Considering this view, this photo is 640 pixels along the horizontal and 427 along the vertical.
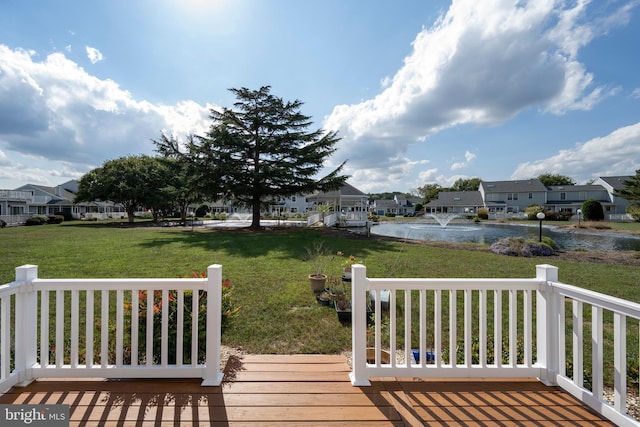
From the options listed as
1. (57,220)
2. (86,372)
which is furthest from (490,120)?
(57,220)

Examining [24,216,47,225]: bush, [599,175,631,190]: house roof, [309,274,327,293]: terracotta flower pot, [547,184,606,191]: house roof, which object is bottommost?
[309,274,327,293]: terracotta flower pot

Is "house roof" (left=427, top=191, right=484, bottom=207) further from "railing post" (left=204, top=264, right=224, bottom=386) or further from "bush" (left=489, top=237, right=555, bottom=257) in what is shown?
"railing post" (left=204, top=264, right=224, bottom=386)

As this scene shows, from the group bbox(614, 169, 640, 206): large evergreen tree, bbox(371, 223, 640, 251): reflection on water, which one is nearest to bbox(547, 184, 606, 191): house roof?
bbox(614, 169, 640, 206): large evergreen tree

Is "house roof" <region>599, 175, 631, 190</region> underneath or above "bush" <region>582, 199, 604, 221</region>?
above

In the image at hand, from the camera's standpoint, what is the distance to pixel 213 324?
2277mm

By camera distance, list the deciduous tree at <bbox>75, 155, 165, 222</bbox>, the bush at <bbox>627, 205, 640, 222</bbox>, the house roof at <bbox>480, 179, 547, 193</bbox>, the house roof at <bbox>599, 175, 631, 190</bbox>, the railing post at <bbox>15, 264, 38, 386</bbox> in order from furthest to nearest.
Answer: the house roof at <bbox>480, 179, 547, 193</bbox>
the house roof at <bbox>599, 175, 631, 190</bbox>
the bush at <bbox>627, 205, 640, 222</bbox>
the deciduous tree at <bbox>75, 155, 165, 222</bbox>
the railing post at <bbox>15, 264, 38, 386</bbox>

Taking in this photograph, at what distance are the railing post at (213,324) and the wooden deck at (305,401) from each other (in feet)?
0.29

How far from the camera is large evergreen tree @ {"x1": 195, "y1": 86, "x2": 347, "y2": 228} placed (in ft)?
51.6

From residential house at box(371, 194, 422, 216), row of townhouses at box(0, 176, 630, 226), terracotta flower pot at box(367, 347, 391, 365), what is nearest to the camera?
terracotta flower pot at box(367, 347, 391, 365)

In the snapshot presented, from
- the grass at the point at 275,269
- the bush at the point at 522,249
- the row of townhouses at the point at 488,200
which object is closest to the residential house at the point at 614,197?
the row of townhouses at the point at 488,200

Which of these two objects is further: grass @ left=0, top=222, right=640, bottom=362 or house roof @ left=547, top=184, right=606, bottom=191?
house roof @ left=547, top=184, right=606, bottom=191

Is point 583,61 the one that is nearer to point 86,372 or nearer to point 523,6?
point 523,6

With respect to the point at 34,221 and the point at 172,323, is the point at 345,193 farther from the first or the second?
the point at 34,221

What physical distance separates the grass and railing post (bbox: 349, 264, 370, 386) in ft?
3.17
